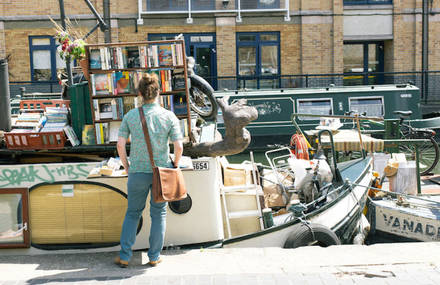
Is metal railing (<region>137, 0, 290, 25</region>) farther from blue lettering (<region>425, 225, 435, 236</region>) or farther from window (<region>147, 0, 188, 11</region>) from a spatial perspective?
blue lettering (<region>425, 225, 435, 236</region>)

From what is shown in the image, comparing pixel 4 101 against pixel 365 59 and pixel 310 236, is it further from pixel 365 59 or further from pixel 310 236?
pixel 365 59

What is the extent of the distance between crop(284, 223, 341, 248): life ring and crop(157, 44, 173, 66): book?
2316 millimetres

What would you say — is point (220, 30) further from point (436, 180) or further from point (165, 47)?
point (165, 47)

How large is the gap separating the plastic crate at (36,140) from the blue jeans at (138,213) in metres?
1.39

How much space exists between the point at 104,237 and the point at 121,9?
60.0 ft

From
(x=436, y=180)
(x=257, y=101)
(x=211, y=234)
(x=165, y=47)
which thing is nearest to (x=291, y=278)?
(x=211, y=234)

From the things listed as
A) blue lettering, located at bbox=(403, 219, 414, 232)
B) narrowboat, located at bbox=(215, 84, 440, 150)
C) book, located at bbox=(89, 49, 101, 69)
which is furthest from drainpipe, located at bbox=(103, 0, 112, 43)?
blue lettering, located at bbox=(403, 219, 414, 232)

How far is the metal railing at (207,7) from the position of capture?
22.3 metres

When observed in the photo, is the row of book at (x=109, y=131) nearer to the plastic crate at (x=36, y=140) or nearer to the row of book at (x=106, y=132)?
the row of book at (x=106, y=132)

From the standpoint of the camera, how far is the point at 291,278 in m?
4.65

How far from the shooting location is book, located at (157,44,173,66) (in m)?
5.82

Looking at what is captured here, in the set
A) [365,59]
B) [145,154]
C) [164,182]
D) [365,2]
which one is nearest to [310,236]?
[164,182]

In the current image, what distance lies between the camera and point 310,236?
5.92 metres

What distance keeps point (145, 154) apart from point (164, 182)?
33cm
